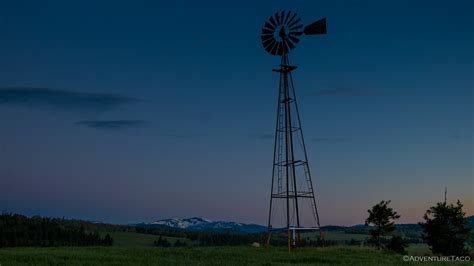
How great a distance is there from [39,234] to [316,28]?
9825cm

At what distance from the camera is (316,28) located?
149ft

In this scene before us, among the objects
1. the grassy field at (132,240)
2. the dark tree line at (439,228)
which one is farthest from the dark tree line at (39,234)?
the dark tree line at (439,228)

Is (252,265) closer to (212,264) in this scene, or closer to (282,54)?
(212,264)

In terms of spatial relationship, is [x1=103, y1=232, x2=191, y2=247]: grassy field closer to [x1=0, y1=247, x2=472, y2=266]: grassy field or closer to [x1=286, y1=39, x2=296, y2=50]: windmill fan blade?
[x1=286, y1=39, x2=296, y2=50]: windmill fan blade

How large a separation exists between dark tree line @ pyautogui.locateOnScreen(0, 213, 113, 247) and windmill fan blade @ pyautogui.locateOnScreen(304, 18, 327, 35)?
8938 cm

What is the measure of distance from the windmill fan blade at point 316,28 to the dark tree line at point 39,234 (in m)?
89.4

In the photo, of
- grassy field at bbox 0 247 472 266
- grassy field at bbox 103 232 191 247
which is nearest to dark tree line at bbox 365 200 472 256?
grassy field at bbox 0 247 472 266

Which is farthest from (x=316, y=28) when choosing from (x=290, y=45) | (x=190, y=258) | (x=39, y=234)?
(x=39, y=234)

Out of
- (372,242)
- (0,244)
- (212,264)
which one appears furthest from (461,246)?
(0,244)

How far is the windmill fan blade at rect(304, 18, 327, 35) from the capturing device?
1777 inches

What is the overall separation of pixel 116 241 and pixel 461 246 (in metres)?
94.8

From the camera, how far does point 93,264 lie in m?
25.9

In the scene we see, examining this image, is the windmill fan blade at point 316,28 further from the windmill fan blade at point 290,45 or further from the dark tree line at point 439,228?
the dark tree line at point 439,228

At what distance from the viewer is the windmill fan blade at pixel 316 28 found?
148ft
